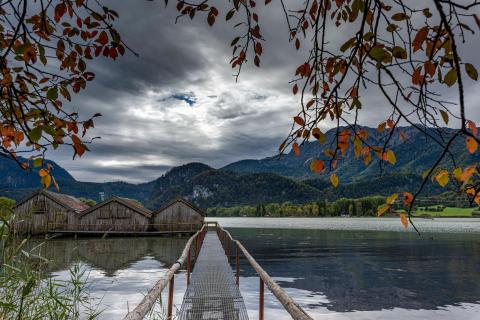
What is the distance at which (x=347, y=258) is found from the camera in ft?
105

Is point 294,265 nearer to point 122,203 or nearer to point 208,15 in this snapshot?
point 208,15

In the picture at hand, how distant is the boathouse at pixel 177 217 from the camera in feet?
168

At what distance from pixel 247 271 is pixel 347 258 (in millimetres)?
11702

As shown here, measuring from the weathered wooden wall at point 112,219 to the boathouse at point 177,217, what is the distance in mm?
2028

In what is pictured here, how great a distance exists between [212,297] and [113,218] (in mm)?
42842

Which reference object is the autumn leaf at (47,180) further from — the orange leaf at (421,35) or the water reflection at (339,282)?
the water reflection at (339,282)

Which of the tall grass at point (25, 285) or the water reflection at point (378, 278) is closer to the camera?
the tall grass at point (25, 285)

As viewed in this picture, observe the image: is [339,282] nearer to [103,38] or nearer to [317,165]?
[317,165]

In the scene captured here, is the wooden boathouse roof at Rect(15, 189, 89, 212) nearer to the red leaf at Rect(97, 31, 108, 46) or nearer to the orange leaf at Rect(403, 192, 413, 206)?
the red leaf at Rect(97, 31, 108, 46)

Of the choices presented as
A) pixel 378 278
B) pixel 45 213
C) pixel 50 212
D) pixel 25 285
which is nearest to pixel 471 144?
pixel 25 285

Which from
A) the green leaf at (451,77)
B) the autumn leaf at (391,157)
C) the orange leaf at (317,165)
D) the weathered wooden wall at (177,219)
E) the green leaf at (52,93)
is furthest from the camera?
the weathered wooden wall at (177,219)

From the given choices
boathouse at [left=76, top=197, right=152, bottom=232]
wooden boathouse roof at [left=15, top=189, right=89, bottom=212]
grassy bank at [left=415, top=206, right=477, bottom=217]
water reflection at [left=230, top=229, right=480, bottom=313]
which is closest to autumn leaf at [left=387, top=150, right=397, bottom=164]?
water reflection at [left=230, top=229, right=480, bottom=313]

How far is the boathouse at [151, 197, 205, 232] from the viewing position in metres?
51.3

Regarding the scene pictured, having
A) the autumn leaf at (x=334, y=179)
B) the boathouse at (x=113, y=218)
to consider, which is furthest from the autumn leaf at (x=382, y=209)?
the boathouse at (x=113, y=218)
